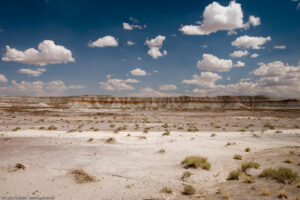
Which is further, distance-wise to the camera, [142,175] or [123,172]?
[123,172]

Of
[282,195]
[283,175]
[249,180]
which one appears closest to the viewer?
[282,195]

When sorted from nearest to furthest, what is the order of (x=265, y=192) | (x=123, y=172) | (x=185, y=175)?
(x=265, y=192)
(x=185, y=175)
(x=123, y=172)

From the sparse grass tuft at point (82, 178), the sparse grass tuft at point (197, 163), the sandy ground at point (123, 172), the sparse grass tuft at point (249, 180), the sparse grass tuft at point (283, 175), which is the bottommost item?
the sandy ground at point (123, 172)

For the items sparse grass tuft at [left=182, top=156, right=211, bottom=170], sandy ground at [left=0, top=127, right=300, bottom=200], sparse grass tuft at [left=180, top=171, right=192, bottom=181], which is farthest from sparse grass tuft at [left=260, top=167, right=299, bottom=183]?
sparse grass tuft at [left=180, top=171, right=192, bottom=181]

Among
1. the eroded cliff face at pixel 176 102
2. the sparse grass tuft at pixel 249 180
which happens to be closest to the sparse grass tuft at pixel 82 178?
the sparse grass tuft at pixel 249 180

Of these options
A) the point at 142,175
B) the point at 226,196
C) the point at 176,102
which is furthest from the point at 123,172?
the point at 176,102

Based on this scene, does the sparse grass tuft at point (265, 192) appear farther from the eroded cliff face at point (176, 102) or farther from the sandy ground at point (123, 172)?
the eroded cliff face at point (176, 102)

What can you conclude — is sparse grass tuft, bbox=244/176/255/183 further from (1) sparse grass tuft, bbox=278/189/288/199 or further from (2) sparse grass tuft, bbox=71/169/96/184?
(2) sparse grass tuft, bbox=71/169/96/184

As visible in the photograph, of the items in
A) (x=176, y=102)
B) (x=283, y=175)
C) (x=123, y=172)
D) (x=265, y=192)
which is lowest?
A: (x=176, y=102)

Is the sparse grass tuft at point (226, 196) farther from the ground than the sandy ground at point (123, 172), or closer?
farther from the ground

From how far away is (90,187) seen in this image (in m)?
6.54

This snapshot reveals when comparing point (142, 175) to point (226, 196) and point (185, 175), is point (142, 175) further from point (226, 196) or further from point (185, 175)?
point (226, 196)

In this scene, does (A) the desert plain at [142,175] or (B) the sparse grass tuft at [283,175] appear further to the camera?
(B) the sparse grass tuft at [283,175]

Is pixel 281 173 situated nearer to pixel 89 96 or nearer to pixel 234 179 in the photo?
pixel 234 179
